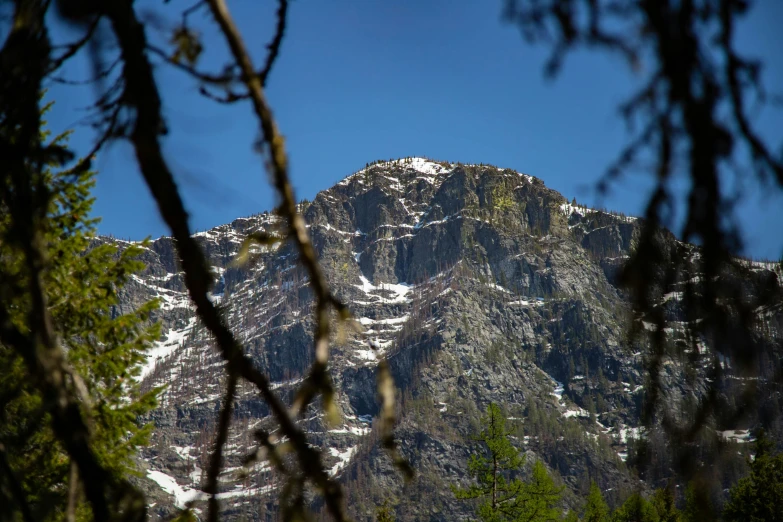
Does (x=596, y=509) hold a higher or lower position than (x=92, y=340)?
lower

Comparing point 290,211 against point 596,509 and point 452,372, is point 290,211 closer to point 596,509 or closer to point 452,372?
point 596,509

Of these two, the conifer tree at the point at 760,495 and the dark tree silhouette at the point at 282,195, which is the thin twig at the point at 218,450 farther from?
the conifer tree at the point at 760,495

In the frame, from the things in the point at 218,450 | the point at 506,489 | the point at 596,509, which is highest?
the point at 218,450

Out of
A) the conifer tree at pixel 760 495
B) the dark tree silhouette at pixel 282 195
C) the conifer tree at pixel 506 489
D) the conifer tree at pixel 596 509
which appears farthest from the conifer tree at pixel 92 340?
the conifer tree at pixel 596 509

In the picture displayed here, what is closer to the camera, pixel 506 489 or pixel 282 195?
pixel 282 195

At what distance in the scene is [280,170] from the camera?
3.17ft

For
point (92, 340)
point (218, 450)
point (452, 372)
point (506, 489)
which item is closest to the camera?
point (218, 450)

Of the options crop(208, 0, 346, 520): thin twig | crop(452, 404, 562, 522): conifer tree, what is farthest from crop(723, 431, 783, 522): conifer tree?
crop(208, 0, 346, 520): thin twig

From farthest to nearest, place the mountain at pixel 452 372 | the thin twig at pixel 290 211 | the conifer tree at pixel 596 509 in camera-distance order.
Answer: the mountain at pixel 452 372
the conifer tree at pixel 596 509
the thin twig at pixel 290 211

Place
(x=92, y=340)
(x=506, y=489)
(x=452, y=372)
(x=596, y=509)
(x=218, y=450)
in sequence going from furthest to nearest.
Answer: (x=452, y=372) < (x=596, y=509) < (x=506, y=489) < (x=92, y=340) < (x=218, y=450)

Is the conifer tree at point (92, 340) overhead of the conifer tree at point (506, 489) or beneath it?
overhead

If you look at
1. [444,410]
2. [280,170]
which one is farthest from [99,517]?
[444,410]

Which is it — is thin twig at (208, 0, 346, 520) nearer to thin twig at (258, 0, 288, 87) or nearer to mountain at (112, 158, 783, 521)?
thin twig at (258, 0, 288, 87)

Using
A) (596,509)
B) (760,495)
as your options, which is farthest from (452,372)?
(760,495)
